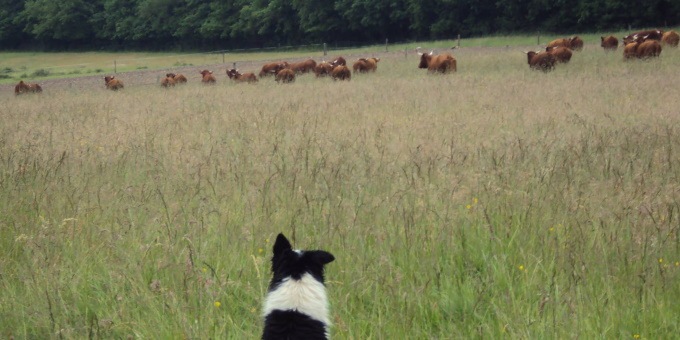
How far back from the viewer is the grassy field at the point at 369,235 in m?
4.02

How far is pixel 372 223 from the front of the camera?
5.44 meters

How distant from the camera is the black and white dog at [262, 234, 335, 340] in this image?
2.84 metres

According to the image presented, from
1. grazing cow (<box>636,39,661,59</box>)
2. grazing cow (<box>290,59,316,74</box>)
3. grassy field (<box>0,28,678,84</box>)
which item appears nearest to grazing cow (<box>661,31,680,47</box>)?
grazing cow (<box>636,39,661,59</box>)

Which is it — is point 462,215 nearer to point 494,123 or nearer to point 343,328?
point 343,328

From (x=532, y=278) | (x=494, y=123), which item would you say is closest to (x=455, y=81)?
(x=494, y=123)

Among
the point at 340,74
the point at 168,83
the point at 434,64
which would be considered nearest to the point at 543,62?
the point at 434,64

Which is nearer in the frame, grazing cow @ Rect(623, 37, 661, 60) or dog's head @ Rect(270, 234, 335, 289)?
dog's head @ Rect(270, 234, 335, 289)

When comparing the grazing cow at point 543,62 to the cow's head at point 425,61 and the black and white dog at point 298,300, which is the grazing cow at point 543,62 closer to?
the cow's head at point 425,61

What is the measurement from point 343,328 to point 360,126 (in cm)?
783

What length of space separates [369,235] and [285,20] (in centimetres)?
A: 7260

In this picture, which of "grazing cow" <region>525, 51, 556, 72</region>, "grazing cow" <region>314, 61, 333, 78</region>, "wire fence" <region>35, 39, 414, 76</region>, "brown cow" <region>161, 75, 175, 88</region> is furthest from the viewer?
"wire fence" <region>35, 39, 414, 76</region>

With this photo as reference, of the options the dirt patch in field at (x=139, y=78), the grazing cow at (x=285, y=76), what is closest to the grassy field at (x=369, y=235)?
the grazing cow at (x=285, y=76)

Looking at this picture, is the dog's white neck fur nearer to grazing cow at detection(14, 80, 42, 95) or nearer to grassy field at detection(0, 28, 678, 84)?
grazing cow at detection(14, 80, 42, 95)

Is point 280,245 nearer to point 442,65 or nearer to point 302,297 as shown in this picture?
point 302,297
